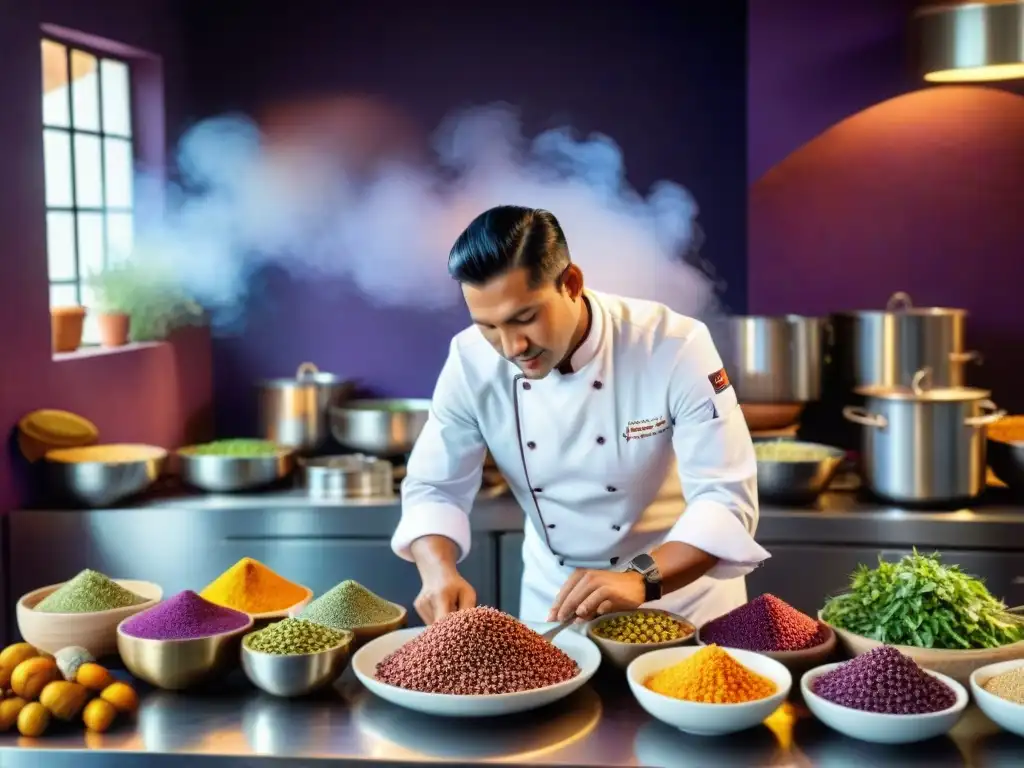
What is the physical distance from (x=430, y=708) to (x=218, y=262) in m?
3.42

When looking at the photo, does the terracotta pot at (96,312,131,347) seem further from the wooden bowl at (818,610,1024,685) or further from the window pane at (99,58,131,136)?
the wooden bowl at (818,610,1024,685)

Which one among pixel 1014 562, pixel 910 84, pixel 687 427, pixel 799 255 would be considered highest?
pixel 910 84

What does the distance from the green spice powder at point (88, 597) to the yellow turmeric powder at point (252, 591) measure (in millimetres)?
150

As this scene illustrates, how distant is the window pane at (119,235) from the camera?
190 inches

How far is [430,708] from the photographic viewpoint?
2.03 metres

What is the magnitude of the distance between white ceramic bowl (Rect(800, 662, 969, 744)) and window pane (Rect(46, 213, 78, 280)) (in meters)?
3.27

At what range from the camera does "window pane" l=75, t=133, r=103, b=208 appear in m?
4.59

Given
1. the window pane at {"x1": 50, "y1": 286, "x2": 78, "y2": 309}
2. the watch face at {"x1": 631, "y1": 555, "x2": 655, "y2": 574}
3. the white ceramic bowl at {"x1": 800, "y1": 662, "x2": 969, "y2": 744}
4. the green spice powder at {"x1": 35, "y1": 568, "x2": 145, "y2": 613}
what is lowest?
the white ceramic bowl at {"x1": 800, "y1": 662, "x2": 969, "y2": 744}

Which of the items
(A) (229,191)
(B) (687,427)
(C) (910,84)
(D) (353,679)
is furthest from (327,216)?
→ (D) (353,679)

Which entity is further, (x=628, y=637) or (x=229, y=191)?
(x=229, y=191)

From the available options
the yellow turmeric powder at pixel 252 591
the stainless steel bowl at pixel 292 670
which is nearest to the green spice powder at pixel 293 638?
the stainless steel bowl at pixel 292 670

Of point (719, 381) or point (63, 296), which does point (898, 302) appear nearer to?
point (719, 381)

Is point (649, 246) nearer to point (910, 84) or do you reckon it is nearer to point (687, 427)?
point (910, 84)

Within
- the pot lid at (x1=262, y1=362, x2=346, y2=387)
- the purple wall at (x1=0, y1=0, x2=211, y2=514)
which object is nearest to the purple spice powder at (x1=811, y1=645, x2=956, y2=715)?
the purple wall at (x1=0, y1=0, x2=211, y2=514)
